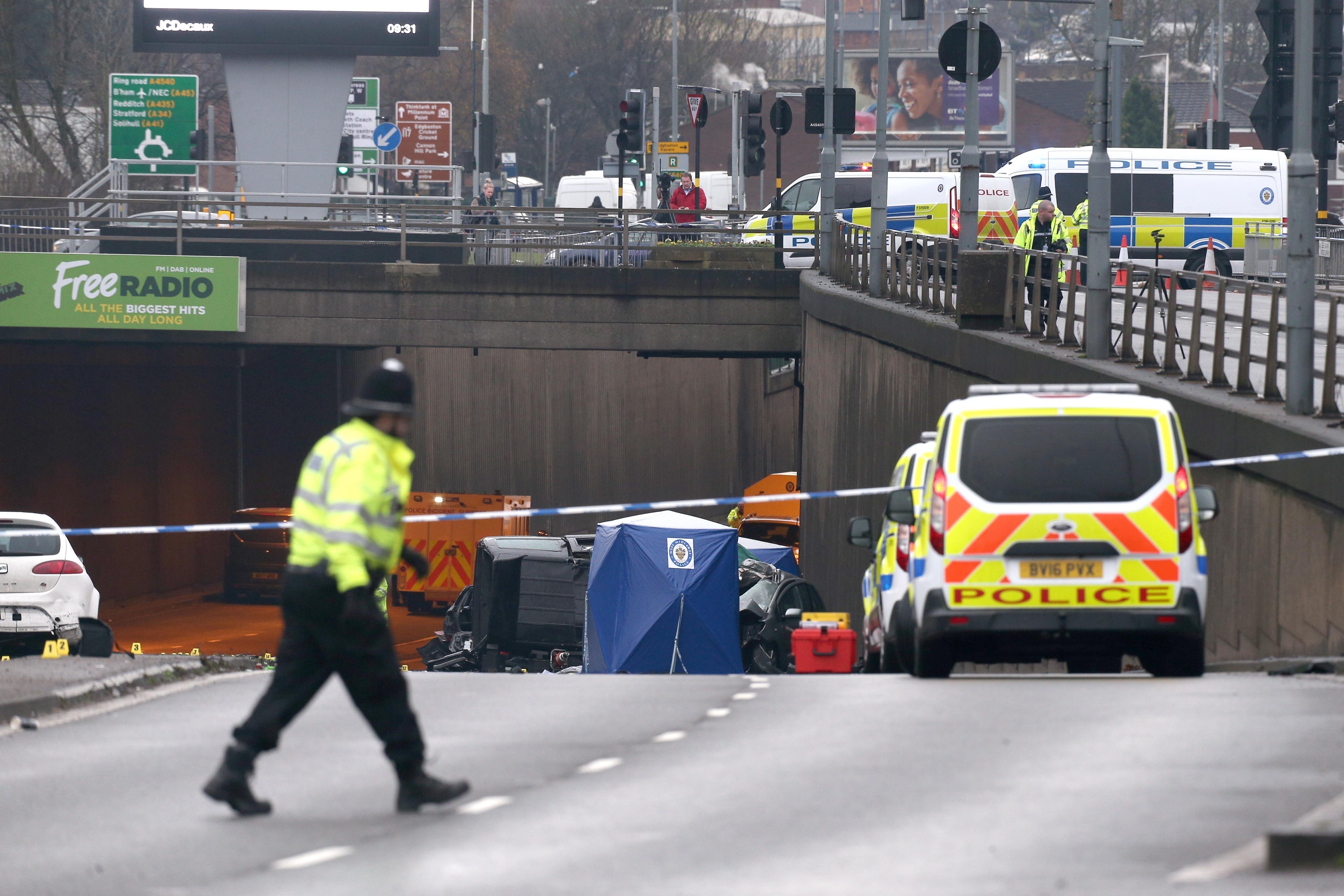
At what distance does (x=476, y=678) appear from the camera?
13.2 metres

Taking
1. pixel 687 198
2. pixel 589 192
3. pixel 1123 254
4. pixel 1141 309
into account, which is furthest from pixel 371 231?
pixel 589 192

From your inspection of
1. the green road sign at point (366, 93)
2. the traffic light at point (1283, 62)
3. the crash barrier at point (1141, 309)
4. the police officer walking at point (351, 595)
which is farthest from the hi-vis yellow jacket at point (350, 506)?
the green road sign at point (366, 93)

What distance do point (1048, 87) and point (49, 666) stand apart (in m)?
100

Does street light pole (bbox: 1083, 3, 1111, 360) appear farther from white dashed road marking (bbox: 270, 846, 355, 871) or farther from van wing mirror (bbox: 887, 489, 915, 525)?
white dashed road marking (bbox: 270, 846, 355, 871)

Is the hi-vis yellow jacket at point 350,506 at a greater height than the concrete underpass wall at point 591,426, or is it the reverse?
the hi-vis yellow jacket at point 350,506

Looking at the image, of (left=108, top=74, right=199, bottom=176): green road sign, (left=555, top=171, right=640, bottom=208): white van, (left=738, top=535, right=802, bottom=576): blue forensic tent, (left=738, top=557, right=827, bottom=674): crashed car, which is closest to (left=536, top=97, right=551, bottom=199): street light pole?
(left=555, top=171, right=640, bottom=208): white van

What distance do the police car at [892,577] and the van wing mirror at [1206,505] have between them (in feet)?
5.54

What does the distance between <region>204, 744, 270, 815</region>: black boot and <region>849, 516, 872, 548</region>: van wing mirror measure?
7.17 meters

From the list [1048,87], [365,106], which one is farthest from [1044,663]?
[1048,87]

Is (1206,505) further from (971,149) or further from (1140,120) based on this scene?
(1140,120)

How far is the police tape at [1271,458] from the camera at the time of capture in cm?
1134

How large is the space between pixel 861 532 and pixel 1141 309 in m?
12.7

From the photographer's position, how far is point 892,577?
13.4m

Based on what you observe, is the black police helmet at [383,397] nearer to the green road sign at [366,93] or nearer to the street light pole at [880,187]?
the street light pole at [880,187]
